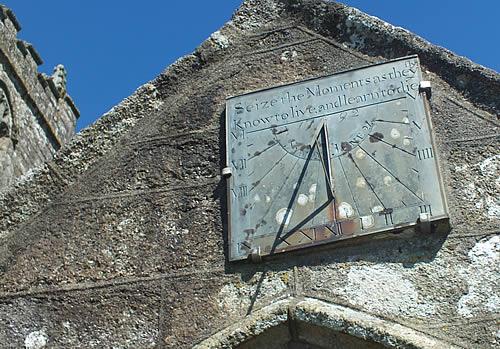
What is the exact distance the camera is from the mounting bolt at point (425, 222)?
4.66 m

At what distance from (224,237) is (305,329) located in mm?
719

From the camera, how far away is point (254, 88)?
577cm

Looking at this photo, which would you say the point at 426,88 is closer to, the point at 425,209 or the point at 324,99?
the point at 324,99

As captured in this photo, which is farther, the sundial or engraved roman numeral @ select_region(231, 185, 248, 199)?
engraved roman numeral @ select_region(231, 185, 248, 199)

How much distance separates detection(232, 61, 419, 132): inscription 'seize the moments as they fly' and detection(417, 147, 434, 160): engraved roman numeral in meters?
0.45

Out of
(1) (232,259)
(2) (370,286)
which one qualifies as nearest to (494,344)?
(2) (370,286)

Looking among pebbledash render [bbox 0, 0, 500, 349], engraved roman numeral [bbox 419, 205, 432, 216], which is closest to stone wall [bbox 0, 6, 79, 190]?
pebbledash render [bbox 0, 0, 500, 349]

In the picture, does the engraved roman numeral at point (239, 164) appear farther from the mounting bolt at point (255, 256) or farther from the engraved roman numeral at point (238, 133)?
the mounting bolt at point (255, 256)

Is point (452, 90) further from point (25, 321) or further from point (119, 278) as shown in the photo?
point (25, 321)

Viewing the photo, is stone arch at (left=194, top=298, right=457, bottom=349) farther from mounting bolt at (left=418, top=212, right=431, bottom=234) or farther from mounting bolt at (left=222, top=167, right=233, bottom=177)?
mounting bolt at (left=222, top=167, right=233, bottom=177)

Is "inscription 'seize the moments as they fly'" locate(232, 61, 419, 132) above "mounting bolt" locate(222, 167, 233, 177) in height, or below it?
above

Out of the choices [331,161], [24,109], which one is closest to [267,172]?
[331,161]

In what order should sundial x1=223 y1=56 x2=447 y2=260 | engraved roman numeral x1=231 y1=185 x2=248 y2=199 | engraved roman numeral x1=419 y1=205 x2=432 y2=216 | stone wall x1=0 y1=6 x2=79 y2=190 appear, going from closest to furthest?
engraved roman numeral x1=419 y1=205 x2=432 y2=216
sundial x1=223 y1=56 x2=447 y2=260
engraved roman numeral x1=231 y1=185 x2=248 y2=199
stone wall x1=0 y1=6 x2=79 y2=190

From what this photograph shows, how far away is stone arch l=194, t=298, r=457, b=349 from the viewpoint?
446 centimetres
